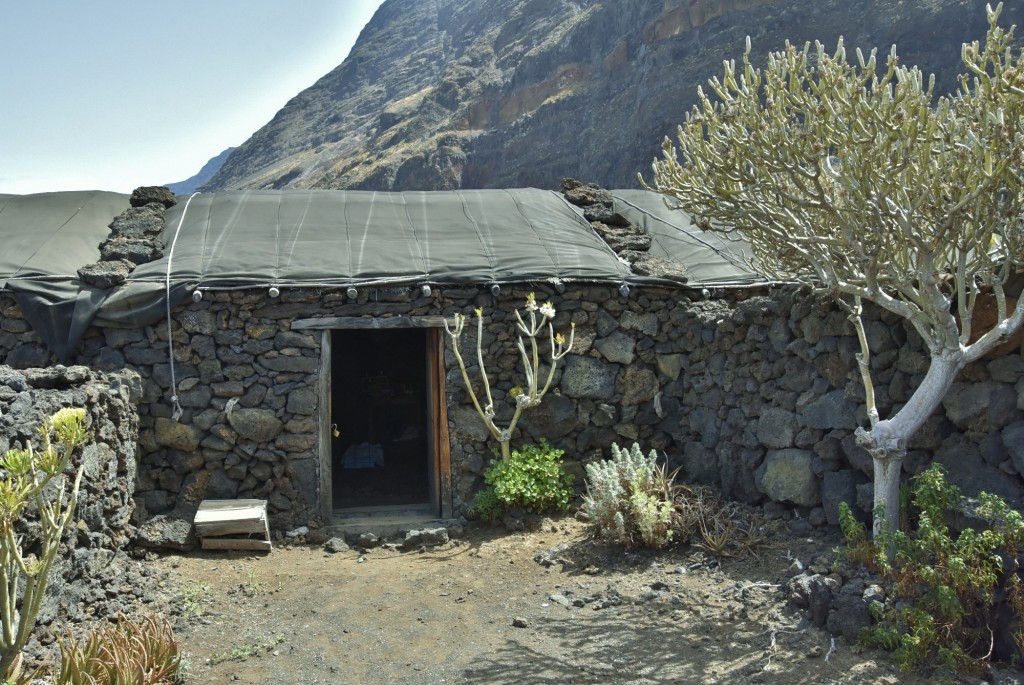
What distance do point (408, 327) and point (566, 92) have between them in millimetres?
23218

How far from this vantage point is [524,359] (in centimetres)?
800

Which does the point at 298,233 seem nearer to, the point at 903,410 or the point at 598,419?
the point at 598,419

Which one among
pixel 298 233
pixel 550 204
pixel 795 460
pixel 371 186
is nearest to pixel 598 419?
pixel 795 460

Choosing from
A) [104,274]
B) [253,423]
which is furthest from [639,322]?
[104,274]

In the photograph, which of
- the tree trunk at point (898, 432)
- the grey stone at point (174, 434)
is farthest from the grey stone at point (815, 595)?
the grey stone at point (174, 434)

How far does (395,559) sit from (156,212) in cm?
465

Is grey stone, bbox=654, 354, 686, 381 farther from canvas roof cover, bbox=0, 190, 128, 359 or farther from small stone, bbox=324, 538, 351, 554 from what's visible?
canvas roof cover, bbox=0, 190, 128, 359

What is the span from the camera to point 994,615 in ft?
14.9

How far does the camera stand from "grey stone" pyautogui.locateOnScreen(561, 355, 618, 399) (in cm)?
838

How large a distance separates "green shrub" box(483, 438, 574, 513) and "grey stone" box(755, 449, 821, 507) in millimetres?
1740

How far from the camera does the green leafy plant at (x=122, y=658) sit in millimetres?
4234

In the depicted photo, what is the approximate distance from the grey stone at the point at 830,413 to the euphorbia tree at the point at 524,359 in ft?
6.72

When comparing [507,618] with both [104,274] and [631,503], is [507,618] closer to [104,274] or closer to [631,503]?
[631,503]

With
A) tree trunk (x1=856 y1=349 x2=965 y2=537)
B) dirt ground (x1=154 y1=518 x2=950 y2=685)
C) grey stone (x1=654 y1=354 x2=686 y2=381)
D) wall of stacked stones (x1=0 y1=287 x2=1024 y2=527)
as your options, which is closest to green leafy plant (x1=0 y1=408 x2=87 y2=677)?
dirt ground (x1=154 y1=518 x2=950 y2=685)
